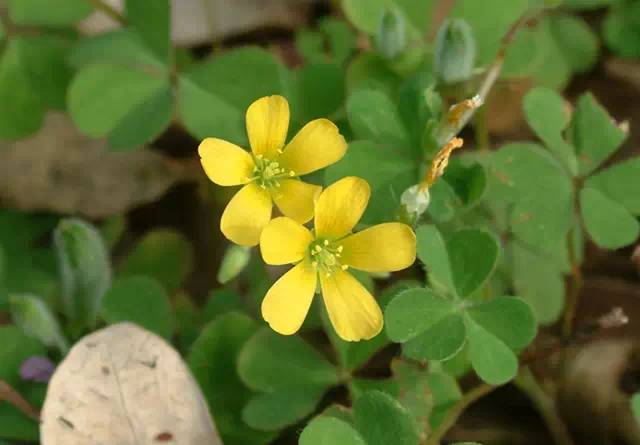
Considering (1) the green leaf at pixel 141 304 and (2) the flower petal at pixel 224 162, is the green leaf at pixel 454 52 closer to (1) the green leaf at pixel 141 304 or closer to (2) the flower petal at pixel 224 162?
(2) the flower petal at pixel 224 162

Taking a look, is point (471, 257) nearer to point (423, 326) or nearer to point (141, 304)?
point (423, 326)

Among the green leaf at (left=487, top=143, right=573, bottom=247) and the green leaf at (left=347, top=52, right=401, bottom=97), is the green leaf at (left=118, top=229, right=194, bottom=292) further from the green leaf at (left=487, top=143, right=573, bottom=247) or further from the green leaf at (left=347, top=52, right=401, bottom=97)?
the green leaf at (left=487, top=143, right=573, bottom=247)

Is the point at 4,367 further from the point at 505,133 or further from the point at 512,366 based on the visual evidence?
the point at 505,133

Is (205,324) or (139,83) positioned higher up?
(139,83)

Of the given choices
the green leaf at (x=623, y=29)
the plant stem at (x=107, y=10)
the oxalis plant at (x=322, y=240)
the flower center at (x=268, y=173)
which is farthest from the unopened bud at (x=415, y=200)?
the green leaf at (x=623, y=29)

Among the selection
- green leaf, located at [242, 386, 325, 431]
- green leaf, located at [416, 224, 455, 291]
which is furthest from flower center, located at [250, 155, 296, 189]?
green leaf, located at [242, 386, 325, 431]

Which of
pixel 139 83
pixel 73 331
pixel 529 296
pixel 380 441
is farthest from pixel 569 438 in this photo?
pixel 139 83
